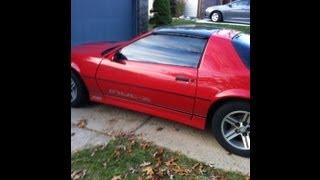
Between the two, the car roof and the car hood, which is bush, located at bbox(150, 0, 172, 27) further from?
the car roof

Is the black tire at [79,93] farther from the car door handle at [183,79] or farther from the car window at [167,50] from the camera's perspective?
the car door handle at [183,79]

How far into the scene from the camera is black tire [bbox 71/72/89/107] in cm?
507

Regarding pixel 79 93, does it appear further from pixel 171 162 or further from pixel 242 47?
pixel 242 47

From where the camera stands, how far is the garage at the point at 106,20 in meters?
7.55

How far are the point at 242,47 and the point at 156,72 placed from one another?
1.01m

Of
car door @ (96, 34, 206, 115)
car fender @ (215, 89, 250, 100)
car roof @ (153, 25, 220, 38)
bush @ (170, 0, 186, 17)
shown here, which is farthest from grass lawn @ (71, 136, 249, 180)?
bush @ (170, 0, 186, 17)

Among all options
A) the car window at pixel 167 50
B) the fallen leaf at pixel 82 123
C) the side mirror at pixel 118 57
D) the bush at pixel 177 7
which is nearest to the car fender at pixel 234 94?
the car window at pixel 167 50

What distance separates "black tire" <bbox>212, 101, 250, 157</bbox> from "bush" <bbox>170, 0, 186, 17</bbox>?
609 inches

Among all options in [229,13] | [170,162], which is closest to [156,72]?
A: [170,162]

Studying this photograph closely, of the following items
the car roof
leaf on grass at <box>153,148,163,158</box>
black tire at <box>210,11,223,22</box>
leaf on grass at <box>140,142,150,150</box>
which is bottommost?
leaf on grass at <box>153,148,163,158</box>

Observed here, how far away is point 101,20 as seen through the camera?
8.21 metres

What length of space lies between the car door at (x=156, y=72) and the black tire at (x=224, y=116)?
0.31m
